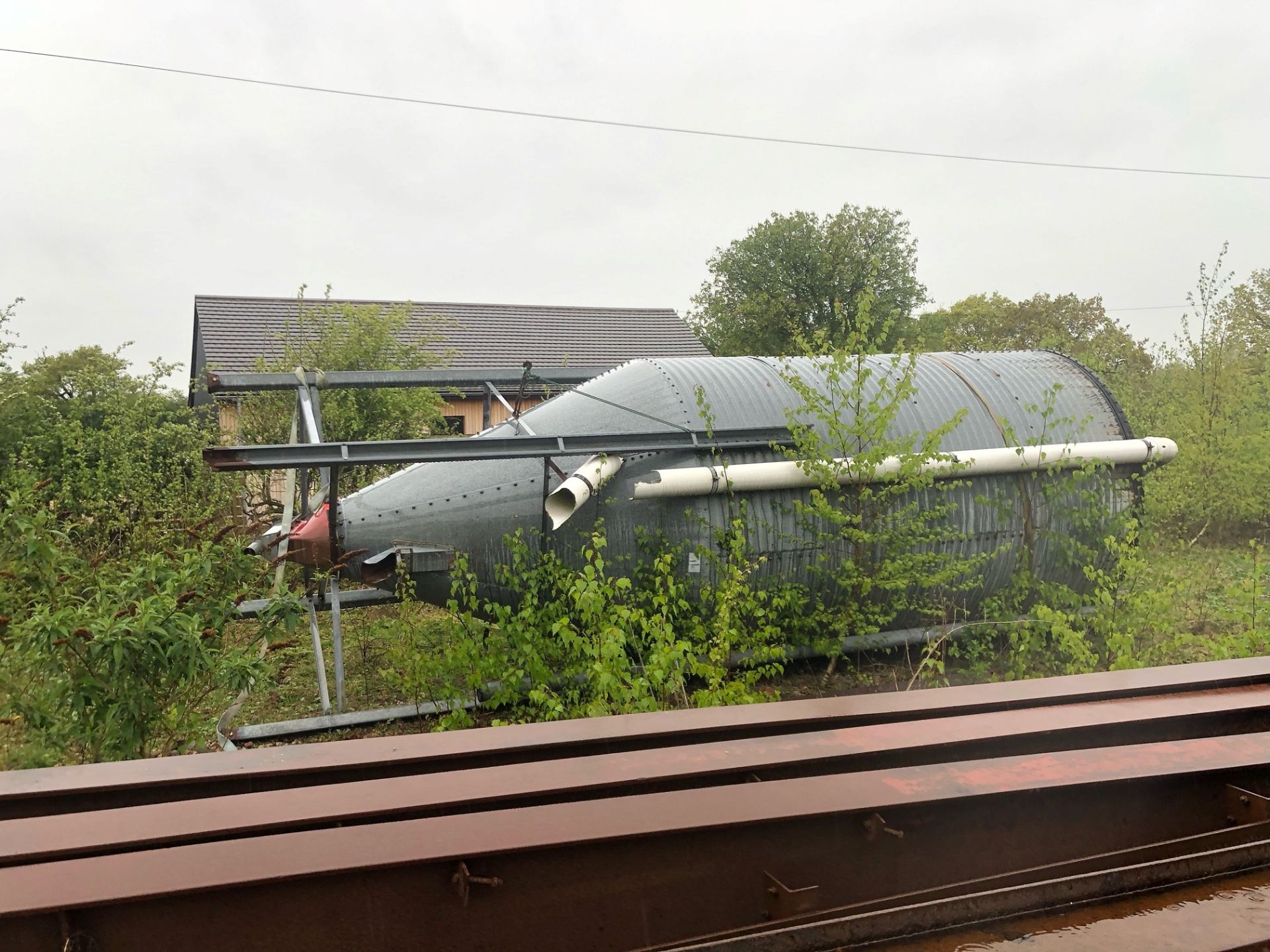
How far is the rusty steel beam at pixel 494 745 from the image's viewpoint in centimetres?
186

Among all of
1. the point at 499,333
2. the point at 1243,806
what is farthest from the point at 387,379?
the point at 499,333

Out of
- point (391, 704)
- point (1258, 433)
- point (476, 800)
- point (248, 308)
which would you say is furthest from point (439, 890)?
point (248, 308)

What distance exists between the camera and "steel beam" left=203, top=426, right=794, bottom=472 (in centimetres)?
483

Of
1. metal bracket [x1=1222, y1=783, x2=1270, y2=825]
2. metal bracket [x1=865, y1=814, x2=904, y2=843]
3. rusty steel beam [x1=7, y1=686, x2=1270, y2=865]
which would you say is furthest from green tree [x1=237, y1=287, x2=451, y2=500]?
metal bracket [x1=1222, y1=783, x2=1270, y2=825]

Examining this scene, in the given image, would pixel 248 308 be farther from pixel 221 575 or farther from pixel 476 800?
pixel 476 800

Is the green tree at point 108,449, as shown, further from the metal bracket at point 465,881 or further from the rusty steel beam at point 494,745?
the metal bracket at point 465,881

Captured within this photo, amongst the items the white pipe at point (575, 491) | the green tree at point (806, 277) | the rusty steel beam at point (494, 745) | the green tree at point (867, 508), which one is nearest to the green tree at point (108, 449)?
the white pipe at point (575, 491)

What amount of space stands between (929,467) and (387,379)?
4.27 m

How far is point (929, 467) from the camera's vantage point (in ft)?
20.1

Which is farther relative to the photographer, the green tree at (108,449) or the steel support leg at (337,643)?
the green tree at (108,449)

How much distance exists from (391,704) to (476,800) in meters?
4.76

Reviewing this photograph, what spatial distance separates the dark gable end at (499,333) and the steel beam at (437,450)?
15987 millimetres

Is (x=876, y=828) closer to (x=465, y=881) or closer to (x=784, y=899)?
(x=784, y=899)

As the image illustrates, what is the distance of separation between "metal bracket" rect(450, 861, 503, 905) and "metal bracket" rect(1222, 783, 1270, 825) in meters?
1.66
